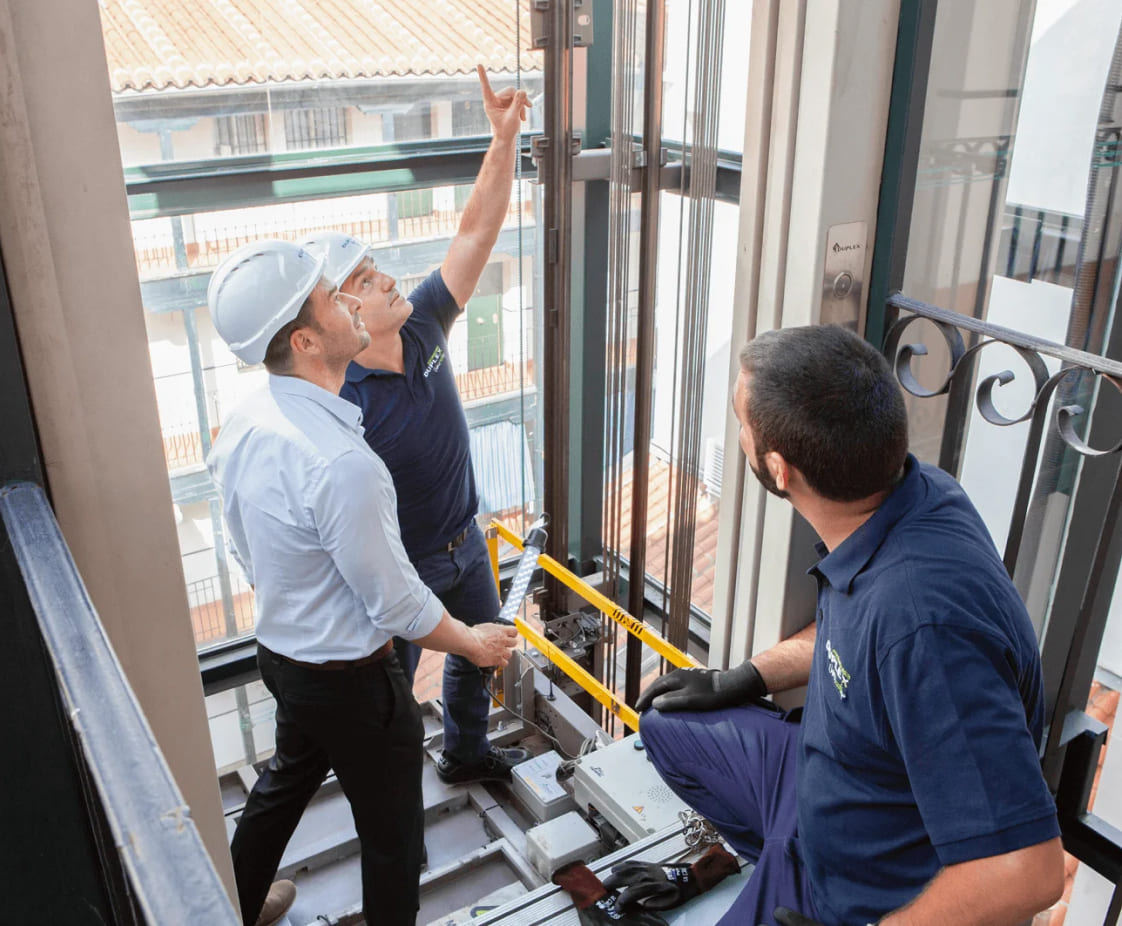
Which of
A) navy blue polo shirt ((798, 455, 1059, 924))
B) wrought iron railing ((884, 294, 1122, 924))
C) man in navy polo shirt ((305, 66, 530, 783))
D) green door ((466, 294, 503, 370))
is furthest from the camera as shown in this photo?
green door ((466, 294, 503, 370))

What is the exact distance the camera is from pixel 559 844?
8.51ft

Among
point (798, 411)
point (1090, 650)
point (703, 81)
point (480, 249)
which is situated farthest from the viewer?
point (480, 249)

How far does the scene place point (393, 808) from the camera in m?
2.28

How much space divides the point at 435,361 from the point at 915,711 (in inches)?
67.7

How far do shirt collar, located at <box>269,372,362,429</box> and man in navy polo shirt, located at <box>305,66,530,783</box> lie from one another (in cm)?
44

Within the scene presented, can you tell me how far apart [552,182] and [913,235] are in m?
1.25

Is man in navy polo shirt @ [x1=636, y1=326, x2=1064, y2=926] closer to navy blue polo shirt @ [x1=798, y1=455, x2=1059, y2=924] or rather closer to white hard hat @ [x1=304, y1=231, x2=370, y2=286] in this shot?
navy blue polo shirt @ [x1=798, y1=455, x2=1059, y2=924]

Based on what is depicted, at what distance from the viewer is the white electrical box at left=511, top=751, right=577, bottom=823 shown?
2.89 metres

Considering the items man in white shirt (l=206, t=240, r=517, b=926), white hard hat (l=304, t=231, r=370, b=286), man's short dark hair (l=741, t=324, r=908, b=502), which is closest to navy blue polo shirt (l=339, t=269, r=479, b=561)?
white hard hat (l=304, t=231, r=370, b=286)

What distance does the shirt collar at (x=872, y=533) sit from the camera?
158cm

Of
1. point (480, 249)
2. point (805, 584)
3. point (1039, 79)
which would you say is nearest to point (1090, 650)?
point (805, 584)

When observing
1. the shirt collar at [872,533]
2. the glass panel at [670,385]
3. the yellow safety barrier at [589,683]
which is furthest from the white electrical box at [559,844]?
the shirt collar at [872,533]

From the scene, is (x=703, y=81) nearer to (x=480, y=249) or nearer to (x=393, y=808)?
(x=480, y=249)

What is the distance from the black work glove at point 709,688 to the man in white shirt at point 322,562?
432 mm
